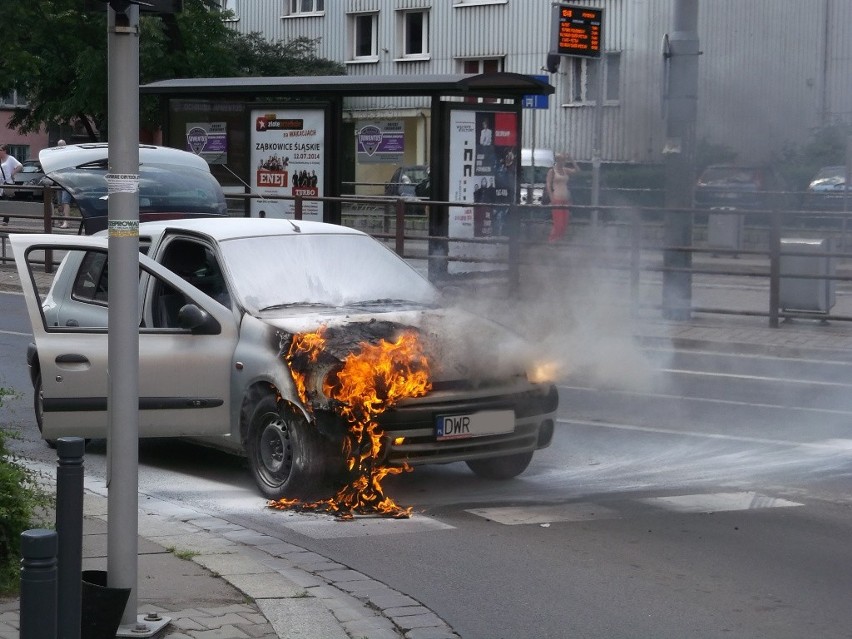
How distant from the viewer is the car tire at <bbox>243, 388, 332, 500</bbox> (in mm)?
7754

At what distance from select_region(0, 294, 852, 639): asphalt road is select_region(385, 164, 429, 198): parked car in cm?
879

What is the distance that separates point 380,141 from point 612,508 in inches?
536

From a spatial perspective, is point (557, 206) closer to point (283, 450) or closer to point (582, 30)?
point (582, 30)

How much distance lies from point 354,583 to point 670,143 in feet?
9.70

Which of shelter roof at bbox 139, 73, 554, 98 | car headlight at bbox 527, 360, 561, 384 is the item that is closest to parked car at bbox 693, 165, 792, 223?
car headlight at bbox 527, 360, 561, 384

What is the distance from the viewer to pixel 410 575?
6523 mm

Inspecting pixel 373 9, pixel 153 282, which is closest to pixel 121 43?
pixel 153 282

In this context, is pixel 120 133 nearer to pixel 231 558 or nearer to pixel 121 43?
pixel 121 43

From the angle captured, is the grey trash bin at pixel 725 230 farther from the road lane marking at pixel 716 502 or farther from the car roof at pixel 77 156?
the car roof at pixel 77 156

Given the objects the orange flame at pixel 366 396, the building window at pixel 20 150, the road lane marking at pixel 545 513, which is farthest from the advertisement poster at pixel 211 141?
the building window at pixel 20 150

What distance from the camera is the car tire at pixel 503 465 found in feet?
28.4

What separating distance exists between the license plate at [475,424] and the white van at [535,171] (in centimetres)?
210

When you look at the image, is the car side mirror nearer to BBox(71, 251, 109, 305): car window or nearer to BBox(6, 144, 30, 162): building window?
BBox(71, 251, 109, 305): car window

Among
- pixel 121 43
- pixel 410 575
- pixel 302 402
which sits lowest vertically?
pixel 410 575
